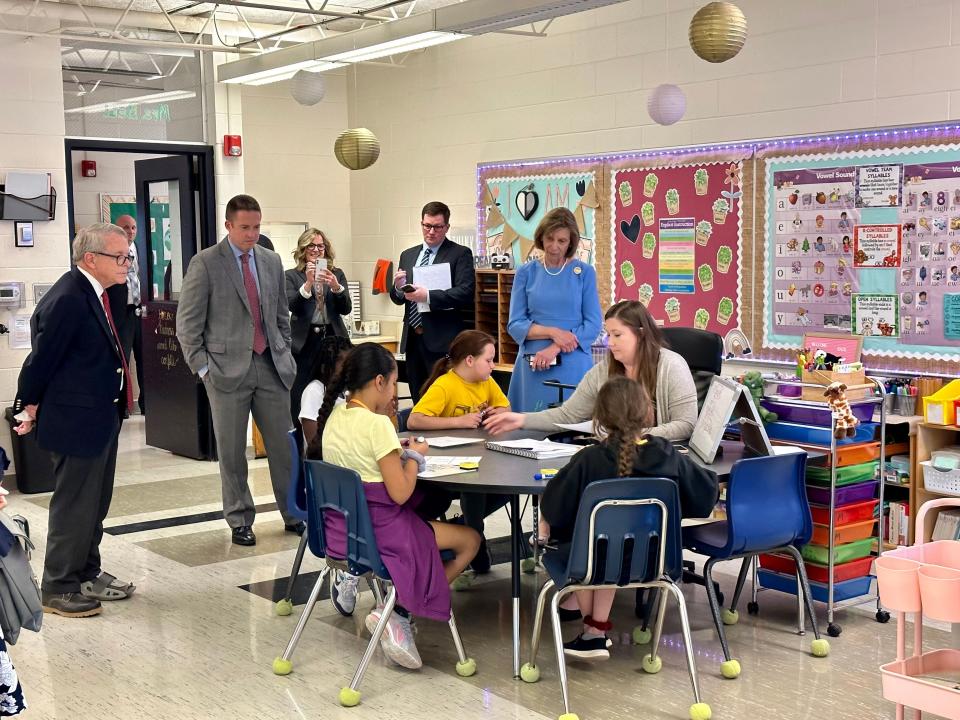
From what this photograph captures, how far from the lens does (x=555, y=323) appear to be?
→ 5.88 metres

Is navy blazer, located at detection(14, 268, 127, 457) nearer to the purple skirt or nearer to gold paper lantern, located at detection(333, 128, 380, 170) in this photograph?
the purple skirt

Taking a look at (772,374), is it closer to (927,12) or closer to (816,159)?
(816,159)

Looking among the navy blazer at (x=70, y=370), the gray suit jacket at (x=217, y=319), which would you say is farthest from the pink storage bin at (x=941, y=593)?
the gray suit jacket at (x=217, y=319)

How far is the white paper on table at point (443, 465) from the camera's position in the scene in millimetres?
3963

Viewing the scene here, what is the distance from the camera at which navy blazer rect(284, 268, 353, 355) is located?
6.57 m

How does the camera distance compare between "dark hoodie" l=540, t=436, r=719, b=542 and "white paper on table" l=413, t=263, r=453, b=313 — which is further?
"white paper on table" l=413, t=263, r=453, b=313

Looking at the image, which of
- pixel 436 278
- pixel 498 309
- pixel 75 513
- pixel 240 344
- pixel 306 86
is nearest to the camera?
pixel 75 513

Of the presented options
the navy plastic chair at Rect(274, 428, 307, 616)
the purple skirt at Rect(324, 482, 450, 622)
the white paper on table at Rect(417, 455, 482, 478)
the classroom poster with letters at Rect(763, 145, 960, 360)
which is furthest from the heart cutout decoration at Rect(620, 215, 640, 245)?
the purple skirt at Rect(324, 482, 450, 622)

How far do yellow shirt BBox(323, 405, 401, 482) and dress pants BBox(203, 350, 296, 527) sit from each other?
1.89m

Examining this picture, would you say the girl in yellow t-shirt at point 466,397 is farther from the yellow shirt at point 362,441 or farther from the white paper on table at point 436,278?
the white paper on table at point 436,278

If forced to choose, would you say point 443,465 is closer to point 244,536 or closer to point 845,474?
point 845,474

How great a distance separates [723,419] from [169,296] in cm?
569

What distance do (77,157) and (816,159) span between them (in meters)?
7.82

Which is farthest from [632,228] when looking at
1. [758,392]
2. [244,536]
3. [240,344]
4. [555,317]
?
[244,536]
